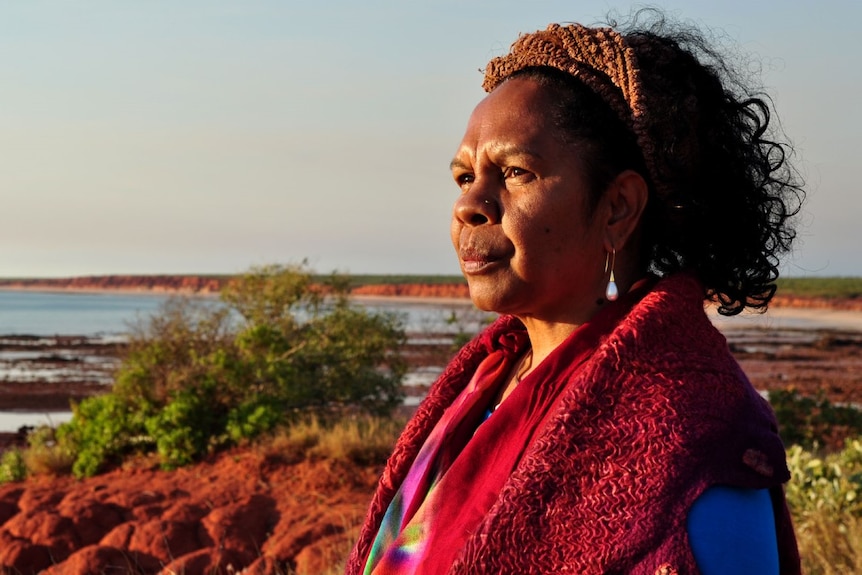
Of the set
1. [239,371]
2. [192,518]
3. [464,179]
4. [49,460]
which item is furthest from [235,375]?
[464,179]

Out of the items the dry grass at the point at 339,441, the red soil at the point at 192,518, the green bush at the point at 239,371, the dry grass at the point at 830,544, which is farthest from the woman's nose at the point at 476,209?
the green bush at the point at 239,371

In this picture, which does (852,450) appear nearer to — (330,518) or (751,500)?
(330,518)

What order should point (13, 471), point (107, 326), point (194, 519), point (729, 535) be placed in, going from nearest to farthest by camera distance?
point (729, 535) → point (194, 519) → point (13, 471) → point (107, 326)

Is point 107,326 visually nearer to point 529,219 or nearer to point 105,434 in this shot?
point 105,434

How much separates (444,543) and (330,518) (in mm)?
5250

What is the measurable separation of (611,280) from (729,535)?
57 cm

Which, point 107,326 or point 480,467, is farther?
point 107,326

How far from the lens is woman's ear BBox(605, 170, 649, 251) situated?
203 cm

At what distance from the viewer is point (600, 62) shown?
2010mm

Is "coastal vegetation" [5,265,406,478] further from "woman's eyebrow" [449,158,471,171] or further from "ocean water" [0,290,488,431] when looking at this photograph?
"woman's eyebrow" [449,158,471,171]

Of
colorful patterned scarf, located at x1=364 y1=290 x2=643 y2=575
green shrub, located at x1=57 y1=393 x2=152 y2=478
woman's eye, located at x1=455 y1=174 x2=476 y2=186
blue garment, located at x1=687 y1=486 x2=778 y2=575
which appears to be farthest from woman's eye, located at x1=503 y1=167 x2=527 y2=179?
green shrub, located at x1=57 y1=393 x2=152 y2=478

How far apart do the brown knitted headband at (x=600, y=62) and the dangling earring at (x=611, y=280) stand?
0.17m

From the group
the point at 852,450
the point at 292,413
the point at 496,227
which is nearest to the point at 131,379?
the point at 292,413

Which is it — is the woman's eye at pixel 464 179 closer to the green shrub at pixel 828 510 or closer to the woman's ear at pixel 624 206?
the woman's ear at pixel 624 206
